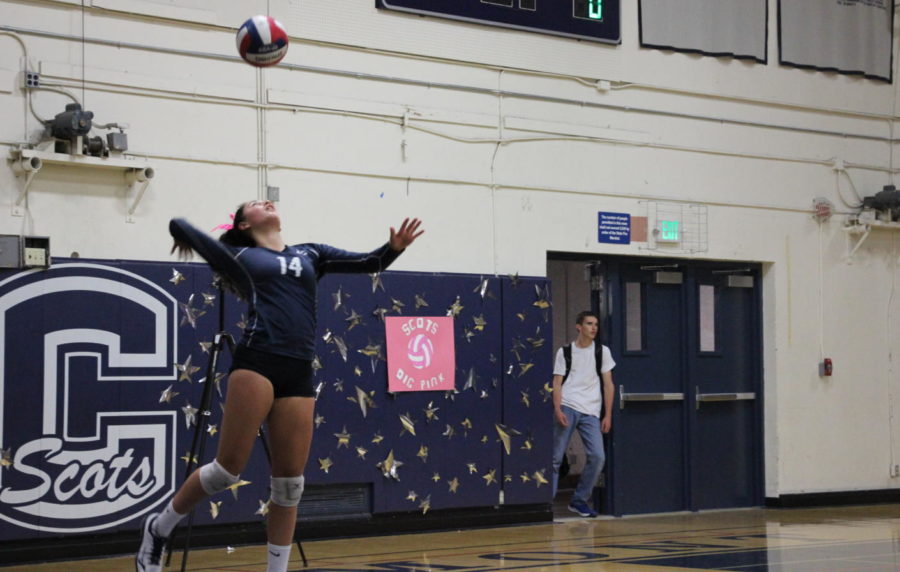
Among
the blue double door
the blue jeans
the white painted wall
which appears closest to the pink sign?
the white painted wall

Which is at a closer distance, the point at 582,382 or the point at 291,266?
the point at 291,266

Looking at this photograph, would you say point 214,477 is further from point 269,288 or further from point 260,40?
point 260,40

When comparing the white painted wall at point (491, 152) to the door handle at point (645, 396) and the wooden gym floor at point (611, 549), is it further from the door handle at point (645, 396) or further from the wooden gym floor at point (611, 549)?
the wooden gym floor at point (611, 549)

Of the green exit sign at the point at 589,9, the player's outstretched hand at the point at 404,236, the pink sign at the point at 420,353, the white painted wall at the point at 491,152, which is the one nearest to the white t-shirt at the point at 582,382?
the white painted wall at the point at 491,152

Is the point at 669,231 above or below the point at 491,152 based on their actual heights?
below

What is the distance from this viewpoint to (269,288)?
5.39 meters

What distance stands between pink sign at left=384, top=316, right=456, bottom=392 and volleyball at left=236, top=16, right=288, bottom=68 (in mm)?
2841

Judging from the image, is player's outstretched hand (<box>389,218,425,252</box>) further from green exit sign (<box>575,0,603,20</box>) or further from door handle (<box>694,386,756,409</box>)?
door handle (<box>694,386,756,409</box>)

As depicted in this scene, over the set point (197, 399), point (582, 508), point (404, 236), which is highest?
point (404, 236)

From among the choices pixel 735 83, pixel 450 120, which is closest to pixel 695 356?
pixel 735 83

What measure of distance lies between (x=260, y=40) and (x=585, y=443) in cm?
484

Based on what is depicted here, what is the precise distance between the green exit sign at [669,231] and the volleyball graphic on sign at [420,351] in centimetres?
248

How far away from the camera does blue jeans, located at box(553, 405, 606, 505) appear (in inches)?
396

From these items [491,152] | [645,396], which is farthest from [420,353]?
[645,396]
